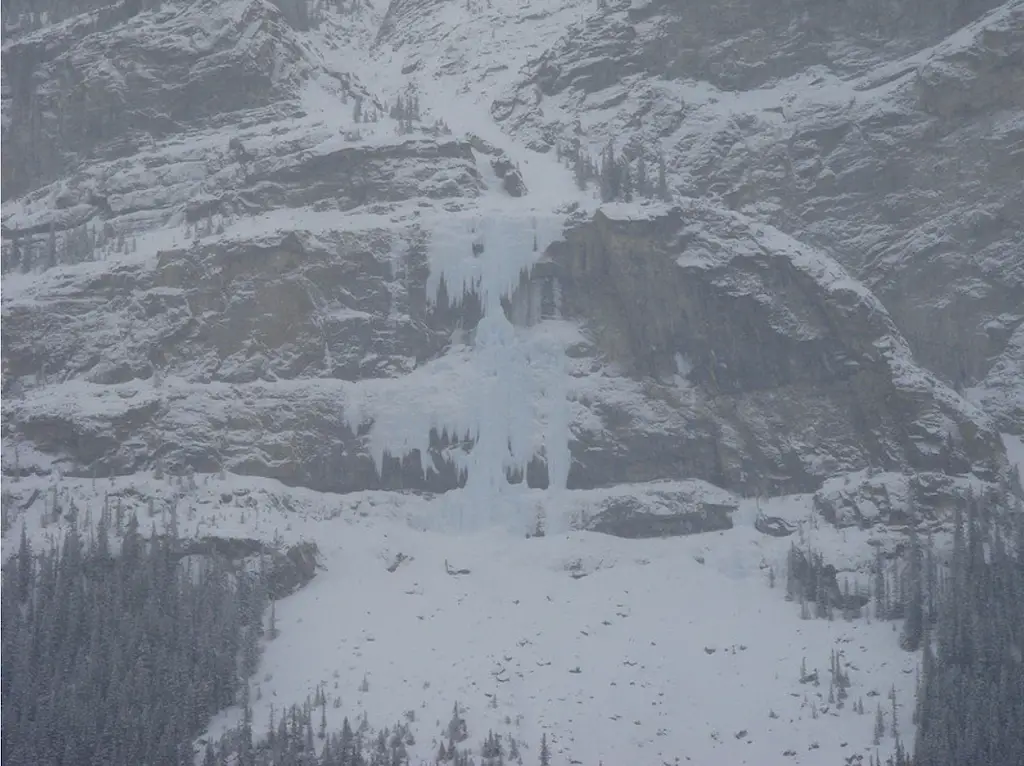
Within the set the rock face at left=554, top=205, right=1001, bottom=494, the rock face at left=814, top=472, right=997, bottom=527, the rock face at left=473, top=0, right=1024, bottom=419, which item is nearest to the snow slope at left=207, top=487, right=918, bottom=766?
the rock face at left=814, top=472, right=997, bottom=527

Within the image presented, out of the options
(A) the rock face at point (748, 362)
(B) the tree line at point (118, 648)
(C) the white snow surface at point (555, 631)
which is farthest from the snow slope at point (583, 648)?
(A) the rock face at point (748, 362)

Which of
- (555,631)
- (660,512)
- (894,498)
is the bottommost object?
(555,631)

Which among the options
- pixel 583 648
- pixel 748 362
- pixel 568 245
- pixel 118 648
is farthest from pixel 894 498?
pixel 118 648

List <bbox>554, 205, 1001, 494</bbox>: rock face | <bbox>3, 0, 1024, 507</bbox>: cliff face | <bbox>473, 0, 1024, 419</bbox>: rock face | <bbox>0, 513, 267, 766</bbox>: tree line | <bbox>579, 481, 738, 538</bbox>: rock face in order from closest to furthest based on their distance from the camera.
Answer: <bbox>0, 513, 267, 766</bbox>: tree line → <bbox>579, 481, 738, 538</bbox>: rock face → <bbox>554, 205, 1001, 494</bbox>: rock face → <bbox>3, 0, 1024, 507</bbox>: cliff face → <bbox>473, 0, 1024, 419</bbox>: rock face

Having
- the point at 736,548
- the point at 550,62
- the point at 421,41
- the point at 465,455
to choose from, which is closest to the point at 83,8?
the point at 421,41

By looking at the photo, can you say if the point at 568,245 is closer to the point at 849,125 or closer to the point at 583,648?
the point at 849,125

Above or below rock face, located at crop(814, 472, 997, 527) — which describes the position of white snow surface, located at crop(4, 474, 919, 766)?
below

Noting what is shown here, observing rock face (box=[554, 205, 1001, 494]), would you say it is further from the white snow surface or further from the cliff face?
the white snow surface
